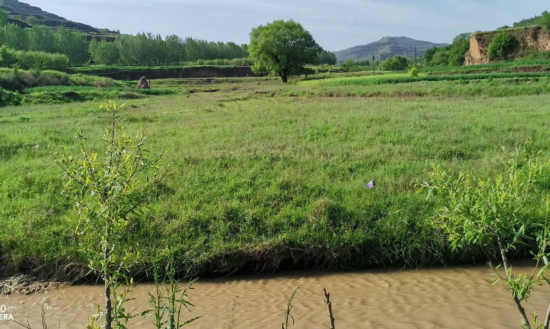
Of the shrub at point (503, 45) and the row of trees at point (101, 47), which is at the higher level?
the row of trees at point (101, 47)

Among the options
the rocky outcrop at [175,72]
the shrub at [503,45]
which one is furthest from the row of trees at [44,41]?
the shrub at [503,45]

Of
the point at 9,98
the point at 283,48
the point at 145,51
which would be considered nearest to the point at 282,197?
the point at 9,98

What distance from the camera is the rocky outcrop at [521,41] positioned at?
59.1 meters

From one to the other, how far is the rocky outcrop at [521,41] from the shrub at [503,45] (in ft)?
2.18

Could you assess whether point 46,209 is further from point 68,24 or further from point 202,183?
point 68,24

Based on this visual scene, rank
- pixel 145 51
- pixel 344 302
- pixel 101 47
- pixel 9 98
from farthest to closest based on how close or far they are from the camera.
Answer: pixel 145 51 < pixel 101 47 < pixel 9 98 < pixel 344 302

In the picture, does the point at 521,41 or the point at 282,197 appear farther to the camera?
the point at 521,41

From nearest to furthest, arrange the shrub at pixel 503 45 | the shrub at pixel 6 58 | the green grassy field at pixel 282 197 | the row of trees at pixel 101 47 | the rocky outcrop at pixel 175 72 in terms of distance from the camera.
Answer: the green grassy field at pixel 282 197
the shrub at pixel 6 58
the shrub at pixel 503 45
the rocky outcrop at pixel 175 72
the row of trees at pixel 101 47

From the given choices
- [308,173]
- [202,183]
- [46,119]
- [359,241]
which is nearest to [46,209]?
[202,183]

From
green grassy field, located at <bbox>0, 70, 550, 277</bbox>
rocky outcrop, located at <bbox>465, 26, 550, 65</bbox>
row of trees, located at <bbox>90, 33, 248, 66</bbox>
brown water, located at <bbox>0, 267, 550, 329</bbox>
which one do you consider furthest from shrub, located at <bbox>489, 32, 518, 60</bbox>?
row of trees, located at <bbox>90, 33, 248, 66</bbox>

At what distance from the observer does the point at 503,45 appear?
61750 millimetres

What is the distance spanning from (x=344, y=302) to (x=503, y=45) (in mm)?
71097

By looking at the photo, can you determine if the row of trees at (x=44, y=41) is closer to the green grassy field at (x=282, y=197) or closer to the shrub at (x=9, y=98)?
the shrub at (x=9, y=98)

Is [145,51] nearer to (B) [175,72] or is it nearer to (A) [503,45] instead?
(B) [175,72]
